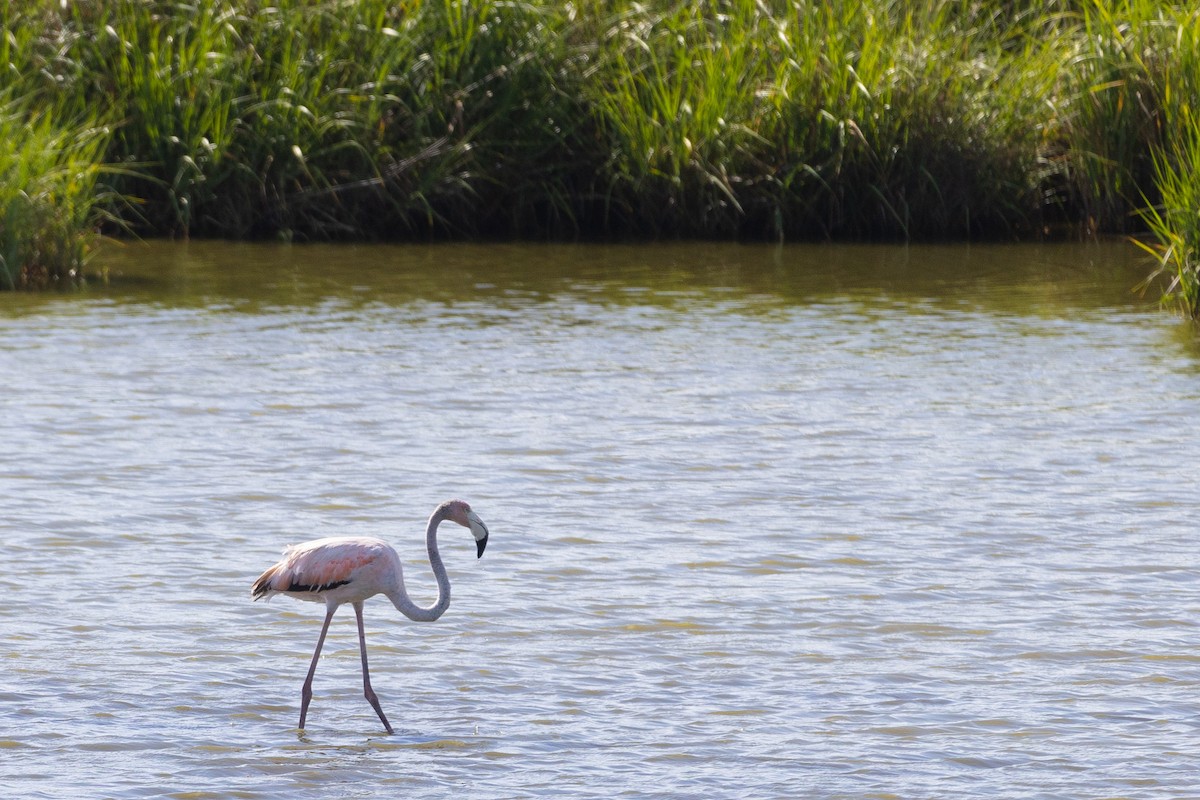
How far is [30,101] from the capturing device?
14.4 metres

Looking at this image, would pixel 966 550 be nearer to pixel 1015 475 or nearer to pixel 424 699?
pixel 1015 475

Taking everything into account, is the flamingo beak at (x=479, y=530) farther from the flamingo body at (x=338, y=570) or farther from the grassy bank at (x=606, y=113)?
the grassy bank at (x=606, y=113)

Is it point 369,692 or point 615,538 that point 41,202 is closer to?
point 615,538

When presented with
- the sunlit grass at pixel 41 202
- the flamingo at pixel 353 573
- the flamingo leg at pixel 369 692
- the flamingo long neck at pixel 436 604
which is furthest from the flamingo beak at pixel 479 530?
the sunlit grass at pixel 41 202

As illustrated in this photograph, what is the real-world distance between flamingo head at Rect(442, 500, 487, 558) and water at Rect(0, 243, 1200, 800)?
0.49 meters

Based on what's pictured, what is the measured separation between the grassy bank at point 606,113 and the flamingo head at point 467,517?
9.08m

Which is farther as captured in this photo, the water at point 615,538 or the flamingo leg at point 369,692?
the flamingo leg at point 369,692

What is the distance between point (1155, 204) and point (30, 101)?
26.6 feet

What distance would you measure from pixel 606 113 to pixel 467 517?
377 inches

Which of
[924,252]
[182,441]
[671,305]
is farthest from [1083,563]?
[924,252]

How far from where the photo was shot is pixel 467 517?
5.62 metres

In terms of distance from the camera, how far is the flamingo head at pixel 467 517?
555cm

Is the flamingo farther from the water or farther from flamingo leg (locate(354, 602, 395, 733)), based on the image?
the water

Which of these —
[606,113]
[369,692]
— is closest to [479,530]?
[369,692]
